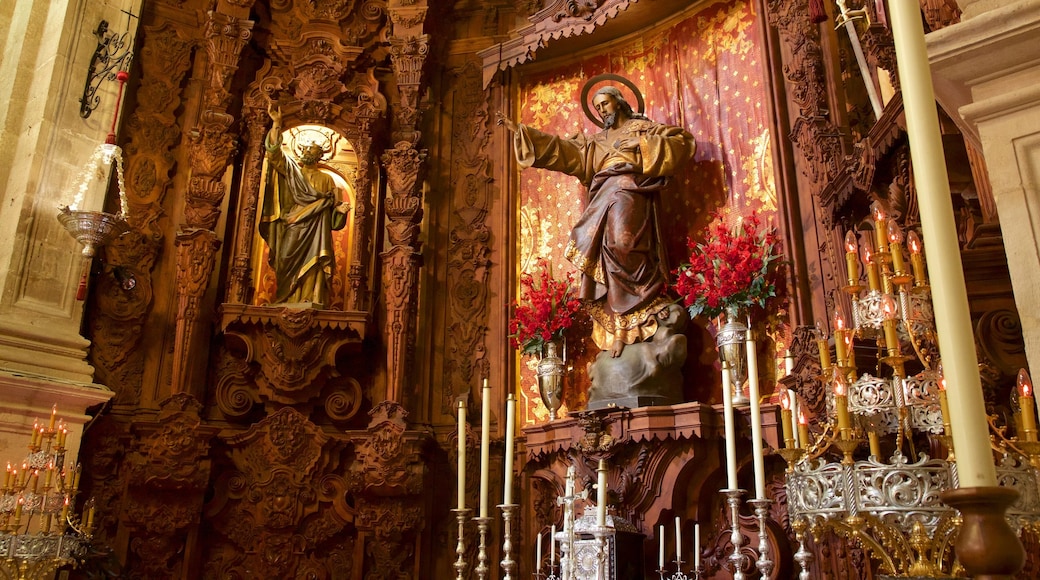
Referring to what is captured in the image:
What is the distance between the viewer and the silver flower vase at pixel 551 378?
6.49 meters

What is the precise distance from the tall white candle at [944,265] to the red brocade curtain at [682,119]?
15.6 feet

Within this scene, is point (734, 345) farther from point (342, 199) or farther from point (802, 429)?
point (342, 199)

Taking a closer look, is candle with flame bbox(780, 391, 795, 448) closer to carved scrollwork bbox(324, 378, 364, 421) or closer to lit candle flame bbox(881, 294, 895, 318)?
lit candle flame bbox(881, 294, 895, 318)

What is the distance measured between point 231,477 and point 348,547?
1.10m

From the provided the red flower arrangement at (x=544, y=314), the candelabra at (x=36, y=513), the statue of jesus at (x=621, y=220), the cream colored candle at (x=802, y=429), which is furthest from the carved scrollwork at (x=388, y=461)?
the cream colored candle at (x=802, y=429)

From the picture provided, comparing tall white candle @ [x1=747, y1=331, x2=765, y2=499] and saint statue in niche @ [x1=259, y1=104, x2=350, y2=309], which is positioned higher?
saint statue in niche @ [x1=259, y1=104, x2=350, y2=309]

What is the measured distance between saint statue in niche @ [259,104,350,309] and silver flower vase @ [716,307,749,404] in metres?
3.41

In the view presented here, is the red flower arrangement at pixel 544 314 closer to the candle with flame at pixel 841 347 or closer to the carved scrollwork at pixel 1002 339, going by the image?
the carved scrollwork at pixel 1002 339

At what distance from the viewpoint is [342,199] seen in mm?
7871

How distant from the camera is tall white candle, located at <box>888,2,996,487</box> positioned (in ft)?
4.46

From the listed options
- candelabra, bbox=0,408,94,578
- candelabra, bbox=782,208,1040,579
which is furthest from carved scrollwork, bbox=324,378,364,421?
candelabra, bbox=782,208,1040,579

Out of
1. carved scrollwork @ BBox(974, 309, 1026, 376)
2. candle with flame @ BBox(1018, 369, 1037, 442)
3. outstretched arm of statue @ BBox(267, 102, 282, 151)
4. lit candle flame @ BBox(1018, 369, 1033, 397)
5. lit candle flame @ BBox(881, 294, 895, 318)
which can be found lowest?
candle with flame @ BBox(1018, 369, 1037, 442)

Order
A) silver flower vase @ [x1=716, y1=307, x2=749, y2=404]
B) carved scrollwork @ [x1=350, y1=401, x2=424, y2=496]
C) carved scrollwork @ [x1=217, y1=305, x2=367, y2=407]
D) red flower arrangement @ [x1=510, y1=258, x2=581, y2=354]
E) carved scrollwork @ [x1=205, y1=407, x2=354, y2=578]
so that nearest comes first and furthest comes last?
silver flower vase @ [x1=716, y1=307, x2=749, y2=404] < carved scrollwork @ [x1=350, y1=401, x2=424, y2=496] < carved scrollwork @ [x1=205, y1=407, x2=354, y2=578] < red flower arrangement @ [x1=510, y1=258, x2=581, y2=354] < carved scrollwork @ [x1=217, y1=305, x2=367, y2=407]

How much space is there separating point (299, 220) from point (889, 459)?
608cm
